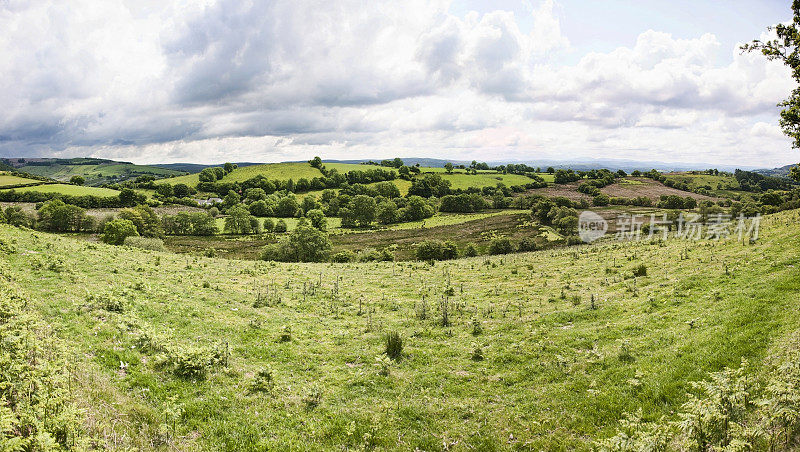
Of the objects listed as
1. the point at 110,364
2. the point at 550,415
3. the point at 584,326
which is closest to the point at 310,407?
the point at 110,364

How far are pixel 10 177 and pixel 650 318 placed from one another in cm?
20774

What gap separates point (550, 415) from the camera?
381 inches

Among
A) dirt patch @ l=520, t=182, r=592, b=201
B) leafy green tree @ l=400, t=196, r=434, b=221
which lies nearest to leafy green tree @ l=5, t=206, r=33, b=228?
leafy green tree @ l=400, t=196, r=434, b=221

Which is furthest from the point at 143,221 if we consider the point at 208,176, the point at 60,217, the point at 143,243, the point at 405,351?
the point at 208,176

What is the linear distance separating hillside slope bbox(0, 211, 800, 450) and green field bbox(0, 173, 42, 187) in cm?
15524

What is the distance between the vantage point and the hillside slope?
8961mm

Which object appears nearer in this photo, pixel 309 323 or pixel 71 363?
pixel 71 363

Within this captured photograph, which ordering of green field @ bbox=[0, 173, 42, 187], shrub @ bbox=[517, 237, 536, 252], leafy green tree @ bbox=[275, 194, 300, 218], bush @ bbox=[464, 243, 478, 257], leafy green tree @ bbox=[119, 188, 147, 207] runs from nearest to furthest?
bush @ bbox=[464, 243, 478, 257], shrub @ bbox=[517, 237, 536, 252], green field @ bbox=[0, 173, 42, 187], leafy green tree @ bbox=[119, 188, 147, 207], leafy green tree @ bbox=[275, 194, 300, 218]

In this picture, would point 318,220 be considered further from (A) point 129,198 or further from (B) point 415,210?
(A) point 129,198

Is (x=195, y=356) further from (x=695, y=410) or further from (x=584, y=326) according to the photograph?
(x=584, y=326)

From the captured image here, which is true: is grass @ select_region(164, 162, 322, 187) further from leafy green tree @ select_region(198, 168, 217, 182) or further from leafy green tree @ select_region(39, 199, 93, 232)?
leafy green tree @ select_region(39, 199, 93, 232)

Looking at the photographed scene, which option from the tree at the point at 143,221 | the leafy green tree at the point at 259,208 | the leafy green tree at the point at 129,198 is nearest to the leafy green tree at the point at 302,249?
the tree at the point at 143,221
